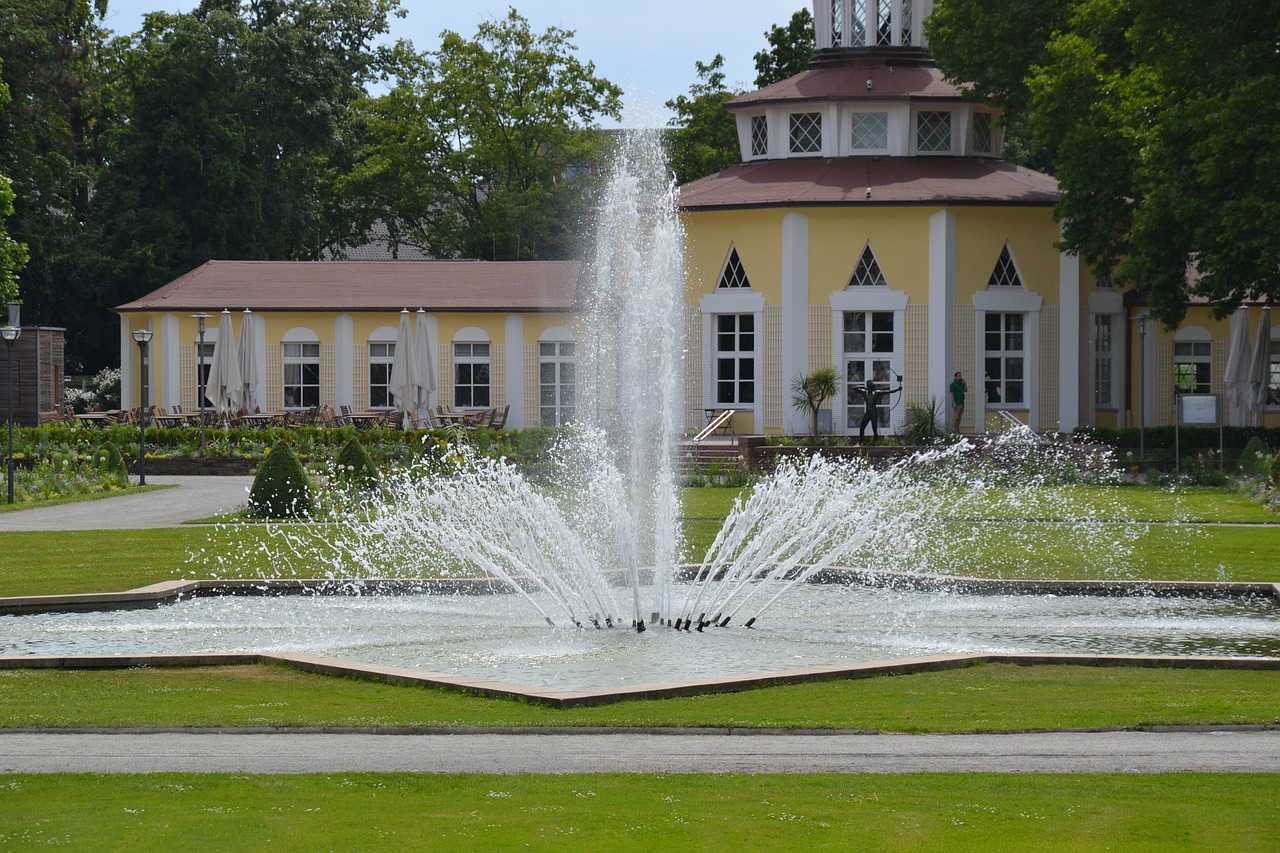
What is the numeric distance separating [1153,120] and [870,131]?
11.2 metres

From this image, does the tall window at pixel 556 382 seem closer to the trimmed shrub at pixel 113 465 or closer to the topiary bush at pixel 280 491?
the trimmed shrub at pixel 113 465

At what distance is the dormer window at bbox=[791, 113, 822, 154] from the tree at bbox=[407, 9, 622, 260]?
14.7 metres

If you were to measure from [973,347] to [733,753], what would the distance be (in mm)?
30108

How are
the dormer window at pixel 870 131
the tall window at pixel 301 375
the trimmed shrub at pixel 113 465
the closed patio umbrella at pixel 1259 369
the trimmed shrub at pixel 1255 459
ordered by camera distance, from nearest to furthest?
the trimmed shrub at pixel 1255 459 → the trimmed shrub at pixel 113 465 → the closed patio umbrella at pixel 1259 369 → the dormer window at pixel 870 131 → the tall window at pixel 301 375

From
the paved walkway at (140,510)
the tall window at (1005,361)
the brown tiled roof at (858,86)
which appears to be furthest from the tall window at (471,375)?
the tall window at (1005,361)

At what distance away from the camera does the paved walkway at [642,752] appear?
8.43 metres

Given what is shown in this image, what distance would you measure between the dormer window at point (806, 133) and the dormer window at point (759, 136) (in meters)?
0.87

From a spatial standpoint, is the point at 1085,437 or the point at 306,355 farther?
the point at 306,355

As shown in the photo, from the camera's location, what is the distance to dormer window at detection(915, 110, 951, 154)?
4066cm

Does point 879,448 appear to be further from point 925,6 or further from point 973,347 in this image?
point 925,6

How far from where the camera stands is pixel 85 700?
34.0 feet

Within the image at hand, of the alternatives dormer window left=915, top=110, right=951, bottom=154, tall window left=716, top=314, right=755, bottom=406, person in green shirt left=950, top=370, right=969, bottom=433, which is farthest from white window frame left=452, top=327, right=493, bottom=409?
person in green shirt left=950, top=370, right=969, bottom=433

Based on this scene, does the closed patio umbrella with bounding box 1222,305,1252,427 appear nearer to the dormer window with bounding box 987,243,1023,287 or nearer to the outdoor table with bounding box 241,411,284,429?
the dormer window with bounding box 987,243,1023,287

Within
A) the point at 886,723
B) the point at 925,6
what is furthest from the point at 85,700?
the point at 925,6
